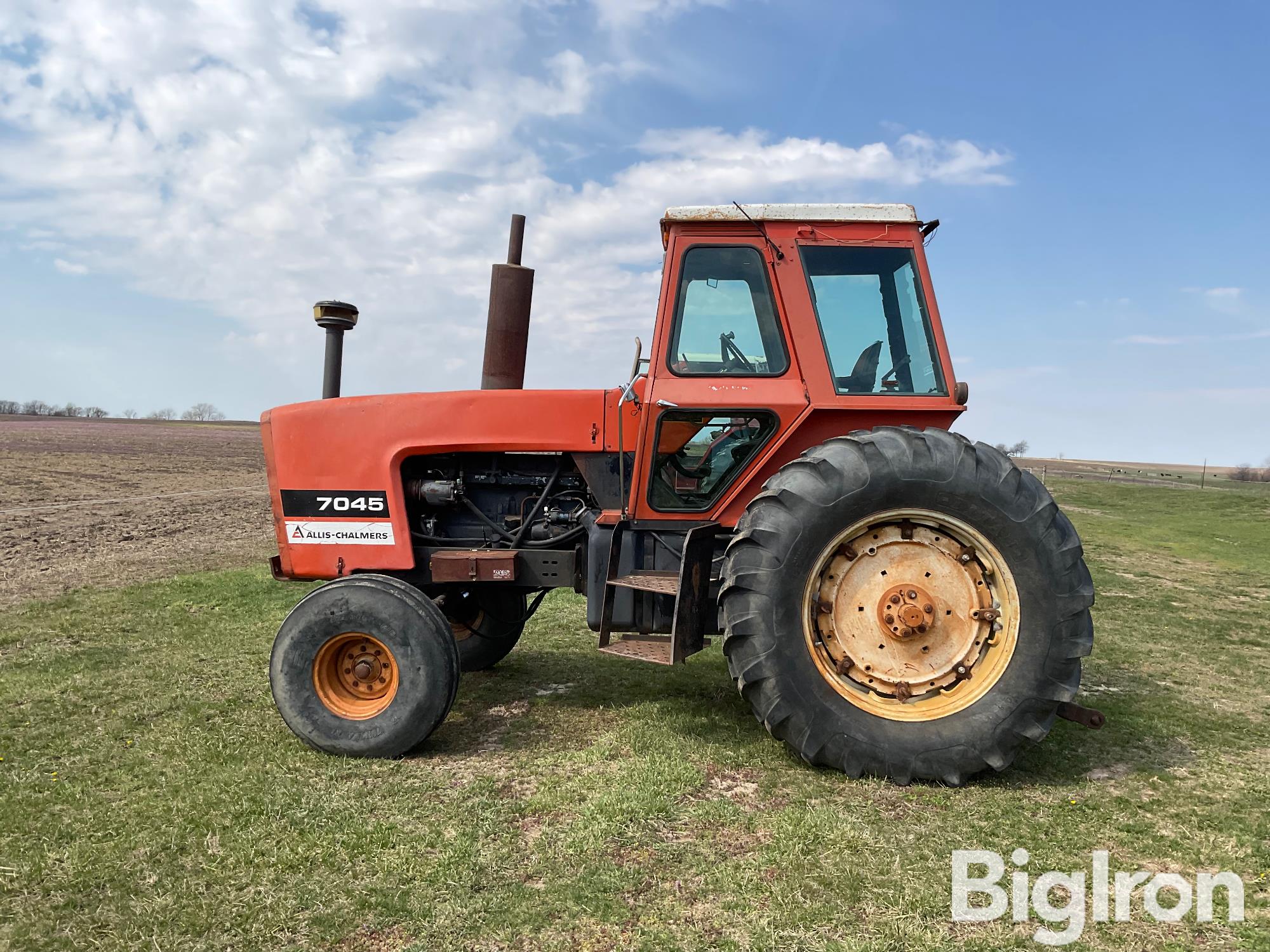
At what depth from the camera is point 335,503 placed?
15.3 ft

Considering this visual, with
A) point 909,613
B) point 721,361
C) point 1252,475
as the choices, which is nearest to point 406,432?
point 721,361

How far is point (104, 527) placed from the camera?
1136cm

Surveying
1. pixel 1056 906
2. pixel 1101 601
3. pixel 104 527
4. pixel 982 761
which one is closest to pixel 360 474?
pixel 982 761

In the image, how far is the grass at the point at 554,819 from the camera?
2.70 meters

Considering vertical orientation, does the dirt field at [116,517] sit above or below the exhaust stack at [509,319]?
below

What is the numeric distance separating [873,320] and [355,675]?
326cm

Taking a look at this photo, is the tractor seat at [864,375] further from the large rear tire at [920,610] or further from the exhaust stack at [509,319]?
the exhaust stack at [509,319]

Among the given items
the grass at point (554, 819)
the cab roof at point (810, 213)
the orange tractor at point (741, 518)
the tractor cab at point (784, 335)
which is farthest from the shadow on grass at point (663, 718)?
the cab roof at point (810, 213)

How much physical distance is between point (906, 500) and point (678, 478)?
3.95 ft

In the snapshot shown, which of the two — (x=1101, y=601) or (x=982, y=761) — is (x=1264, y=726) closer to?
(x=982, y=761)

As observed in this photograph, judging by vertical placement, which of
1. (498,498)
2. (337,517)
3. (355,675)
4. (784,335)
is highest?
(784,335)

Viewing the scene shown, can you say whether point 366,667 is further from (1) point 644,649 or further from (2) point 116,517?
(2) point 116,517

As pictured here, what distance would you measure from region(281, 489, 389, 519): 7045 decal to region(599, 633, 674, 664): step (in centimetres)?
149

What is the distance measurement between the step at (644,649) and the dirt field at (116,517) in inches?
237
